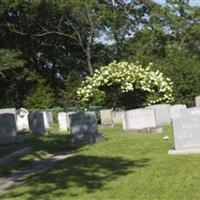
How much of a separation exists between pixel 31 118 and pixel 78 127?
6.13 m

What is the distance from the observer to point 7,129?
2453 cm

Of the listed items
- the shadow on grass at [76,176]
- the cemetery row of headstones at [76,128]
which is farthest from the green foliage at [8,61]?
the shadow on grass at [76,176]

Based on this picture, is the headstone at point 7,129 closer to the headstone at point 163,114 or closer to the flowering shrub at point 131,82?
the headstone at point 163,114

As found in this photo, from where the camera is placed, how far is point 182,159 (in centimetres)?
1552

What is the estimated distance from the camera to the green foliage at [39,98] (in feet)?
175

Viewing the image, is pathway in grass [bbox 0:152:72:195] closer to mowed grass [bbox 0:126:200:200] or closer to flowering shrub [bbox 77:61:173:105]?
mowed grass [bbox 0:126:200:200]

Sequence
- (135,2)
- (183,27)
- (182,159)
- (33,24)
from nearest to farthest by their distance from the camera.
Answer: 1. (182,159)
2. (33,24)
3. (135,2)
4. (183,27)

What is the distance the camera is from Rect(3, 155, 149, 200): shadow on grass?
1234 centimetres

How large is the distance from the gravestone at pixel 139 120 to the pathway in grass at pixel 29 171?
7533 millimetres

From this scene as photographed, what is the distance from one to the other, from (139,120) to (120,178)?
14224mm

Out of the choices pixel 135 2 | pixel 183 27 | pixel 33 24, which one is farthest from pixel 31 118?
pixel 183 27

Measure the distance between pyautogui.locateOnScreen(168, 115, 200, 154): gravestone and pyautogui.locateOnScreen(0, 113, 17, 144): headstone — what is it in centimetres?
873

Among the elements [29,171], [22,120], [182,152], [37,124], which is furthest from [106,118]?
[29,171]

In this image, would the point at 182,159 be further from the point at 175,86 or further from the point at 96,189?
the point at 175,86
